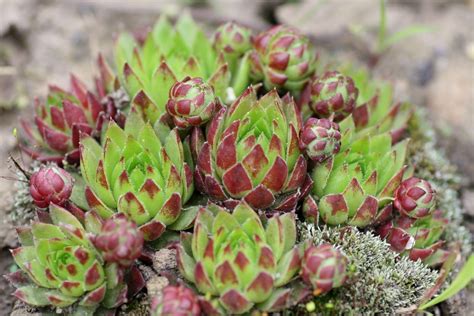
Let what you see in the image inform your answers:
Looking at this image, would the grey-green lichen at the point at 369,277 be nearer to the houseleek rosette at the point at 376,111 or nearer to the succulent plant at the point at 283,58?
the houseleek rosette at the point at 376,111

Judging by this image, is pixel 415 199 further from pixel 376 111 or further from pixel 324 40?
pixel 324 40

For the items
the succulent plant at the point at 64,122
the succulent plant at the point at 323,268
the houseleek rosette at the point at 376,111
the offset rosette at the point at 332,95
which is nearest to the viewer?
the succulent plant at the point at 323,268

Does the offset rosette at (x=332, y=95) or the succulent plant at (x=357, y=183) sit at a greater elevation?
the offset rosette at (x=332, y=95)

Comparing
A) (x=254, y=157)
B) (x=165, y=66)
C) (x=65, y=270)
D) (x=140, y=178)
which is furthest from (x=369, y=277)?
(x=165, y=66)

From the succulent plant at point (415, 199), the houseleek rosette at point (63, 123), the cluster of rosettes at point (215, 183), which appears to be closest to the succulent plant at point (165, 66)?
the cluster of rosettes at point (215, 183)

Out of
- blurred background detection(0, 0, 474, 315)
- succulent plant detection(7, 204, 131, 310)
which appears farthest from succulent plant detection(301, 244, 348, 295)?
blurred background detection(0, 0, 474, 315)

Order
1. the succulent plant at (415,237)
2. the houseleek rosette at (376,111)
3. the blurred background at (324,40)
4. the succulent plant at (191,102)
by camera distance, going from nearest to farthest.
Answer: the succulent plant at (191,102)
the succulent plant at (415,237)
the houseleek rosette at (376,111)
the blurred background at (324,40)

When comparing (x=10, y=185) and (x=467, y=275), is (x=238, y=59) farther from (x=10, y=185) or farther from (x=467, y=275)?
(x=467, y=275)
